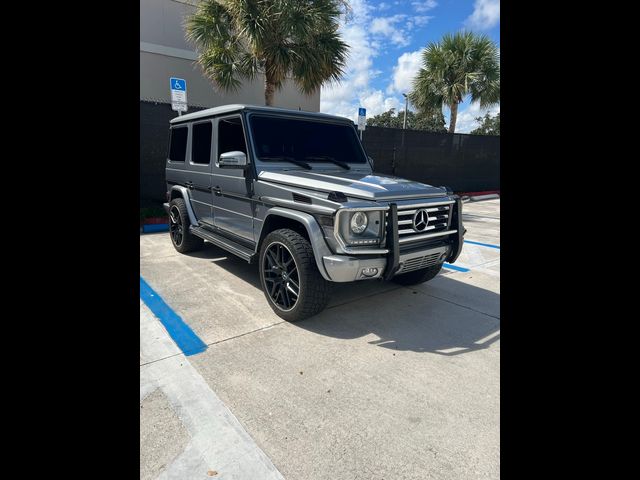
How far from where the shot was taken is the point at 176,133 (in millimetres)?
5895

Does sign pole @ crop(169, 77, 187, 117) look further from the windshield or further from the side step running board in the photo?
the windshield

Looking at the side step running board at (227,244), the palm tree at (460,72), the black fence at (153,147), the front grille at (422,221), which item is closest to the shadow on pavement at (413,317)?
the side step running board at (227,244)

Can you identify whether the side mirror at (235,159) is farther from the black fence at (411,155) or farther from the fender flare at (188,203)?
the black fence at (411,155)

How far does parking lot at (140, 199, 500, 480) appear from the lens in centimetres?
195

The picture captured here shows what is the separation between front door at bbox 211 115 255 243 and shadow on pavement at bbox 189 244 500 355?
0.73 m

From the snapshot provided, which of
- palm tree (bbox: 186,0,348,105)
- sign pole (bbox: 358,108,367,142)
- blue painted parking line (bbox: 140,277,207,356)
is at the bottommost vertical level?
blue painted parking line (bbox: 140,277,207,356)

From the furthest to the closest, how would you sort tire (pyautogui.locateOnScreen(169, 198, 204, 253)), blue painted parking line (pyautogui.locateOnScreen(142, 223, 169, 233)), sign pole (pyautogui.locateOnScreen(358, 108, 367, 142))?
sign pole (pyautogui.locateOnScreen(358, 108, 367, 142)) → blue painted parking line (pyautogui.locateOnScreen(142, 223, 169, 233)) → tire (pyautogui.locateOnScreen(169, 198, 204, 253))

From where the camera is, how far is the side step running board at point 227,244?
13.1ft

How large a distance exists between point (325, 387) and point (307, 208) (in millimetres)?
1500

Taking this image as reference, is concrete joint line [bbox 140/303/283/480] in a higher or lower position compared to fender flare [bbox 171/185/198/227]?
lower

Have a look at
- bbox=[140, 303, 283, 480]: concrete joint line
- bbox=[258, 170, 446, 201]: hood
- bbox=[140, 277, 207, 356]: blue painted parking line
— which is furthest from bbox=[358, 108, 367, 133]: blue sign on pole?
bbox=[140, 303, 283, 480]: concrete joint line

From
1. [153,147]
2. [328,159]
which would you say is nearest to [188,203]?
[328,159]
